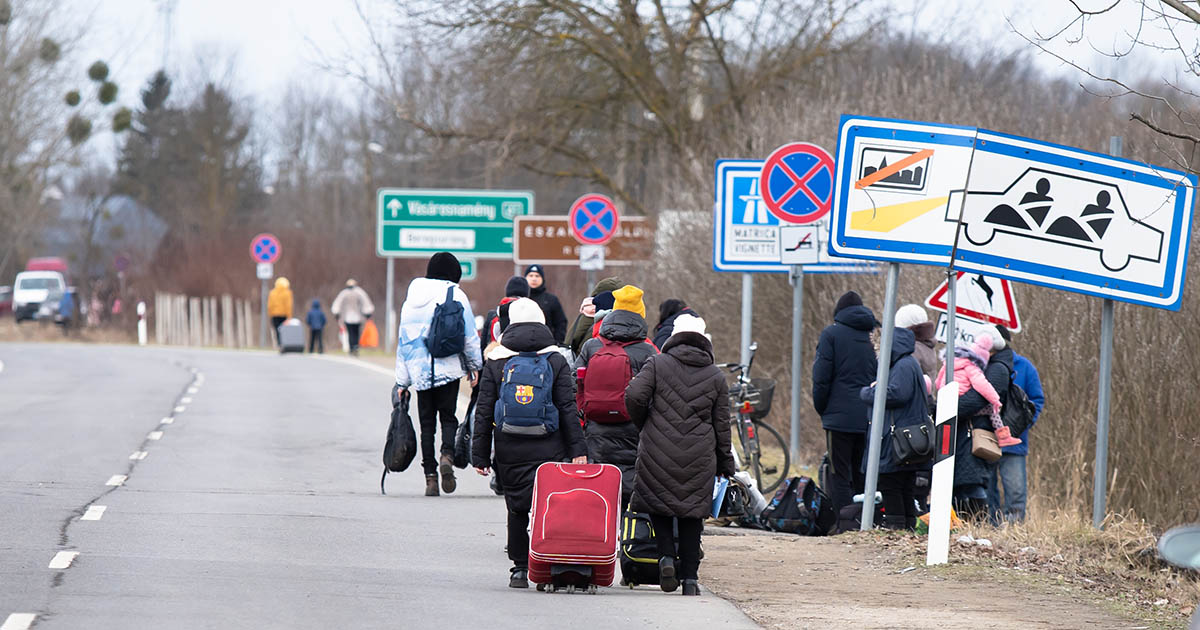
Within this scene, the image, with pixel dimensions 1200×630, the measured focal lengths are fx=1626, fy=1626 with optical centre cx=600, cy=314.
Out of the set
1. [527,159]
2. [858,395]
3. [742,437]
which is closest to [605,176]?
[527,159]

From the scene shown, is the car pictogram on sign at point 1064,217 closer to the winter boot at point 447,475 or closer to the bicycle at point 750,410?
the bicycle at point 750,410

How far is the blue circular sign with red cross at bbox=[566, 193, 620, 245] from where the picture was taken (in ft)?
70.2

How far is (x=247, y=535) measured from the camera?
1027cm

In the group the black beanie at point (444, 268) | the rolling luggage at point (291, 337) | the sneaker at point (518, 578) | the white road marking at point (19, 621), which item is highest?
the black beanie at point (444, 268)

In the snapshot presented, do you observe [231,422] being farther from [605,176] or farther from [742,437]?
[605,176]

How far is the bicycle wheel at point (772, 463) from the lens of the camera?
1440 cm

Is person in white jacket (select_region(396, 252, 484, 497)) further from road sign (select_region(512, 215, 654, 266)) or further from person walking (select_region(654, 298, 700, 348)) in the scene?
road sign (select_region(512, 215, 654, 266))

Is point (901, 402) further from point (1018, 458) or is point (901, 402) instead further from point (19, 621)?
point (19, 621)

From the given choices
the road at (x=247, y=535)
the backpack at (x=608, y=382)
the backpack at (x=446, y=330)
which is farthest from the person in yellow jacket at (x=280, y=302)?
the backpack at (x=608, y=382)

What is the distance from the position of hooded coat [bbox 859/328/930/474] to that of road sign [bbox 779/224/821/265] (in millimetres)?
2728

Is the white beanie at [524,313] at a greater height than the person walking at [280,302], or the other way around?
the white beanie at [524,313]

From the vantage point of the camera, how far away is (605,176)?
29.2 metres

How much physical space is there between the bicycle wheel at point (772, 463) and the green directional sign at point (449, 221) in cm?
1631

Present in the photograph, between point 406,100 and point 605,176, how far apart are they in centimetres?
380
